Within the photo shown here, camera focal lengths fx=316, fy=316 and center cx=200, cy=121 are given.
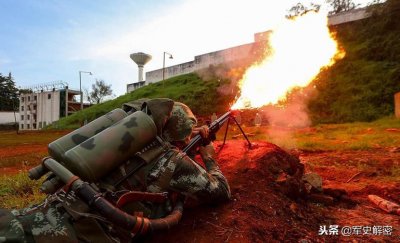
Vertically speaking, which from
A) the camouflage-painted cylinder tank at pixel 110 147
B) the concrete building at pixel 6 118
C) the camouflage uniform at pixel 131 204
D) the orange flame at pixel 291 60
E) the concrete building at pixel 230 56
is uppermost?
the concrete building at pixel 230 56

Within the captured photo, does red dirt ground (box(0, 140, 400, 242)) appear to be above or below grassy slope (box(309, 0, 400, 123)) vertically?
below

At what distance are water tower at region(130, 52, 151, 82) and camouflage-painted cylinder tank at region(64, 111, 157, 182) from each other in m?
58.6

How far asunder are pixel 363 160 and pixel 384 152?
1889 mm

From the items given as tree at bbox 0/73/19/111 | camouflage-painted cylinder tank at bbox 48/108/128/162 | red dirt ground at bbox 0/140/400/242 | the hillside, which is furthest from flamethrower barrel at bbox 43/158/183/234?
tree at bbox 0/73/19/111

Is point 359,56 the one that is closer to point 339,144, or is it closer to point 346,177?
point 339,144

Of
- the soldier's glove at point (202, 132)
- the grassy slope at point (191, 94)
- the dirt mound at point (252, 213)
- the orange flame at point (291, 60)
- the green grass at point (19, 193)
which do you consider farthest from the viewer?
the grassy slope at point (191, 94)

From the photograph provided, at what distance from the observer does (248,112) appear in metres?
26.4

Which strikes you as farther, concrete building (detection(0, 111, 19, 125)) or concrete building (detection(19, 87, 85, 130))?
concrete building (detection(0, 111, 19, 125))

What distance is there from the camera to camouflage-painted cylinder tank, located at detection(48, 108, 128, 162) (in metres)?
3.36

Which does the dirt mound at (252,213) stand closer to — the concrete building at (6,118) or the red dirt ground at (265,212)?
the red dirt ground at (265,212)

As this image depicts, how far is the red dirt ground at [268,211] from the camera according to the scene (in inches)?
155

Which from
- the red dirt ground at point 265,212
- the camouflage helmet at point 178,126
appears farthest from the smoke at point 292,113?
the camouflage helmet at point 178,126

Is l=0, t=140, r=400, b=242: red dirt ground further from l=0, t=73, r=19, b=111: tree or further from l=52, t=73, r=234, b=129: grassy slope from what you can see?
l=0, t=73, r=19, b=111: tree

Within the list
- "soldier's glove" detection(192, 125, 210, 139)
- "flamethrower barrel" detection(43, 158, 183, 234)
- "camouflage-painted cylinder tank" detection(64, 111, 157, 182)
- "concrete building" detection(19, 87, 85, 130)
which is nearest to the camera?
"flamethrower barrel" detection(43, 158, 183, 234)
